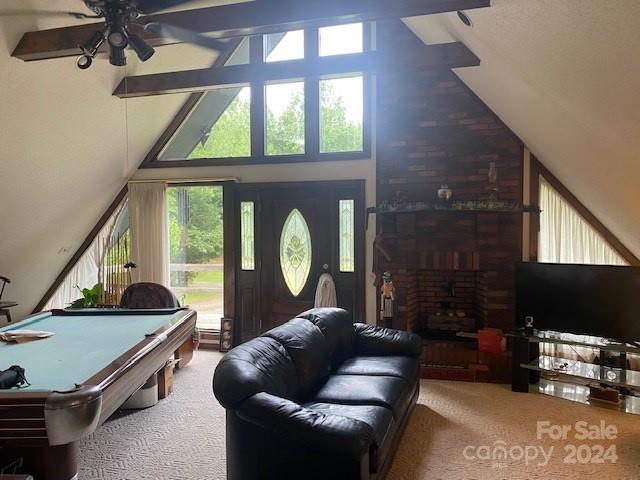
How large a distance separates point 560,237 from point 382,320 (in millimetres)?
2086

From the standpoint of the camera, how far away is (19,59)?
3479 millimetres

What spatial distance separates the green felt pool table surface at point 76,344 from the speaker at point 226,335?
1.87 metres

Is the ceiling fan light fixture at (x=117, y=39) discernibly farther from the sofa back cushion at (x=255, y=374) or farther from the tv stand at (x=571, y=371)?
the tv stand at (x=571, y=371)

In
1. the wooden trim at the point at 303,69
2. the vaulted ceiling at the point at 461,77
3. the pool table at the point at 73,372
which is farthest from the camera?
the wooden trim at the point at 303,69

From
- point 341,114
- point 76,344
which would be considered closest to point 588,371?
point 341,114

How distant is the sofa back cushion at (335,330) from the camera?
3.51 metres

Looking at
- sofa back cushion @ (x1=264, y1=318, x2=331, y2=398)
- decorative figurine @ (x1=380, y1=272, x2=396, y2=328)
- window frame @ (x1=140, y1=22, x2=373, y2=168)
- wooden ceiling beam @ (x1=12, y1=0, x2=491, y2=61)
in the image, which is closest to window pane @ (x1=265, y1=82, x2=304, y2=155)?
window frame @ (x1=140, y1=22, x2=373, y2=168)

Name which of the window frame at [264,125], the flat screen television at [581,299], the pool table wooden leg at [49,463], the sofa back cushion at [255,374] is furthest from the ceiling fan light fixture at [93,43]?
the flat screen television at [581,299]

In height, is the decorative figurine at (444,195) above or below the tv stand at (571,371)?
above

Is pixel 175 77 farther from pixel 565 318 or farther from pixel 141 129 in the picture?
pixel 565 318

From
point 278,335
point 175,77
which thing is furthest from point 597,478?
point 175,77

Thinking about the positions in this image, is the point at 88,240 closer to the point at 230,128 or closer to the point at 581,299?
the point at 230,128

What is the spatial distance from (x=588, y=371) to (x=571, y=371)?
0.16 metres

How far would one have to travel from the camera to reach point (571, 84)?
8.75 feet
